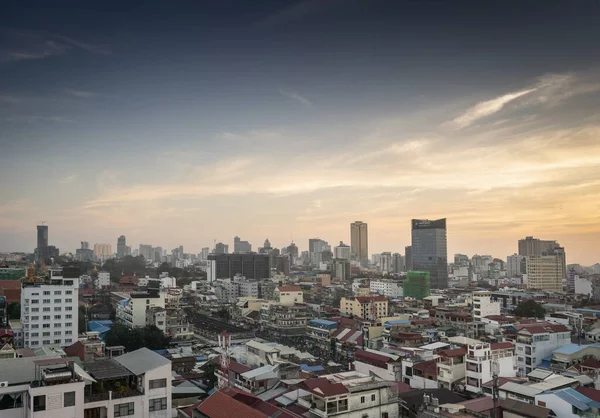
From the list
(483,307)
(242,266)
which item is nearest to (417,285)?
(483,307)

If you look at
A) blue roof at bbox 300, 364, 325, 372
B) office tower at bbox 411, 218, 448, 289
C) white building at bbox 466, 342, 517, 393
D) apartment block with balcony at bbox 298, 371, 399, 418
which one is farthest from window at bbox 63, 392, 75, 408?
office tower at bbox 411, 218, 448, 289

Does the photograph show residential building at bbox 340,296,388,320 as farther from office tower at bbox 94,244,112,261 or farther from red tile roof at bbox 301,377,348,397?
office tower at bbox 94,244,112,261

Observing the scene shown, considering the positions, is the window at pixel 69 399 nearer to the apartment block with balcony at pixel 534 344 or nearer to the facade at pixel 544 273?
the apartment block with balcony at pixel 534 344

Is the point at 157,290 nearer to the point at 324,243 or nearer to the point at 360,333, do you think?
the point at 360,333

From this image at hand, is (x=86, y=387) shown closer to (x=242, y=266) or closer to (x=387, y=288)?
(x=387, y=288)

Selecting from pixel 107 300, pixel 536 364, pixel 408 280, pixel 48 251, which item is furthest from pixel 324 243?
pixel 536 364
